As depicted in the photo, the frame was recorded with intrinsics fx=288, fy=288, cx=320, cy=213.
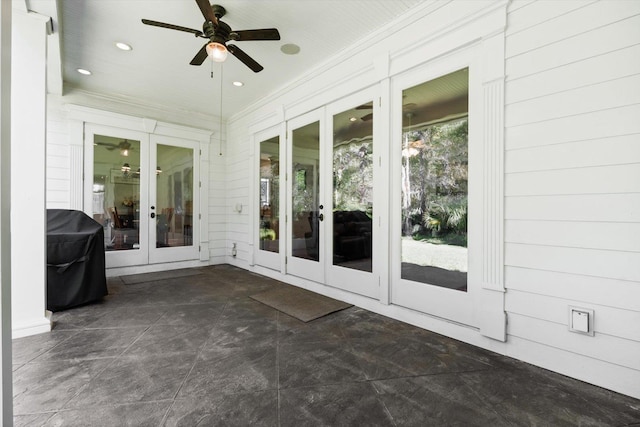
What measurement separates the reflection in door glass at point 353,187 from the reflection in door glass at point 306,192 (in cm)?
34

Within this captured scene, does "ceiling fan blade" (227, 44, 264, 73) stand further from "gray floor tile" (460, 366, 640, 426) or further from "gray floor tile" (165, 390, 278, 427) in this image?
"gray floor tile" (460, 366, 640, 426)

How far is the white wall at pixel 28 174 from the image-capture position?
2.50 meters

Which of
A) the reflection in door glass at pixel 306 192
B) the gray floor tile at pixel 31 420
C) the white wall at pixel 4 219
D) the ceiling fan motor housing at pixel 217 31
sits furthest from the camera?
the reflection in door glass at pixel 306 192

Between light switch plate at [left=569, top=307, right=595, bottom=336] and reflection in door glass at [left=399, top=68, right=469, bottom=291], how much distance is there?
70cm

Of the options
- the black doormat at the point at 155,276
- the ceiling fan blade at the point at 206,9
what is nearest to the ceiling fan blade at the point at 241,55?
the ceiling fan blade at the point at 206,9

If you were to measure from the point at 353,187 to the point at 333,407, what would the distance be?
230 cm

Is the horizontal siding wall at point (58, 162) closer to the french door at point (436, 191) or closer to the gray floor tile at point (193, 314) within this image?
the gray floor tile at point (193, 314)

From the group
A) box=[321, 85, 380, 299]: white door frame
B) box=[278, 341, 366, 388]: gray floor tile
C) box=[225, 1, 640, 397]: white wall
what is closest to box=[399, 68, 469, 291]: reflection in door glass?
box=[321, 85, 380, 299]: white door frame

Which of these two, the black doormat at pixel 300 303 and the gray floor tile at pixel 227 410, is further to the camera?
the black doormat at pixel 300 303

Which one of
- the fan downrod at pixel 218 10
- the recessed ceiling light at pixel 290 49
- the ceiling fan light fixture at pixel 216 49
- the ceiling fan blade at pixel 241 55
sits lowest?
the ceiling fan light fixture at pixel 216 49

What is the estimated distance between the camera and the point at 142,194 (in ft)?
16.2

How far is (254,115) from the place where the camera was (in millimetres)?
5078

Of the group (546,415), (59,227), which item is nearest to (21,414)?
(59,227)

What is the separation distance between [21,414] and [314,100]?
3.78 meters
